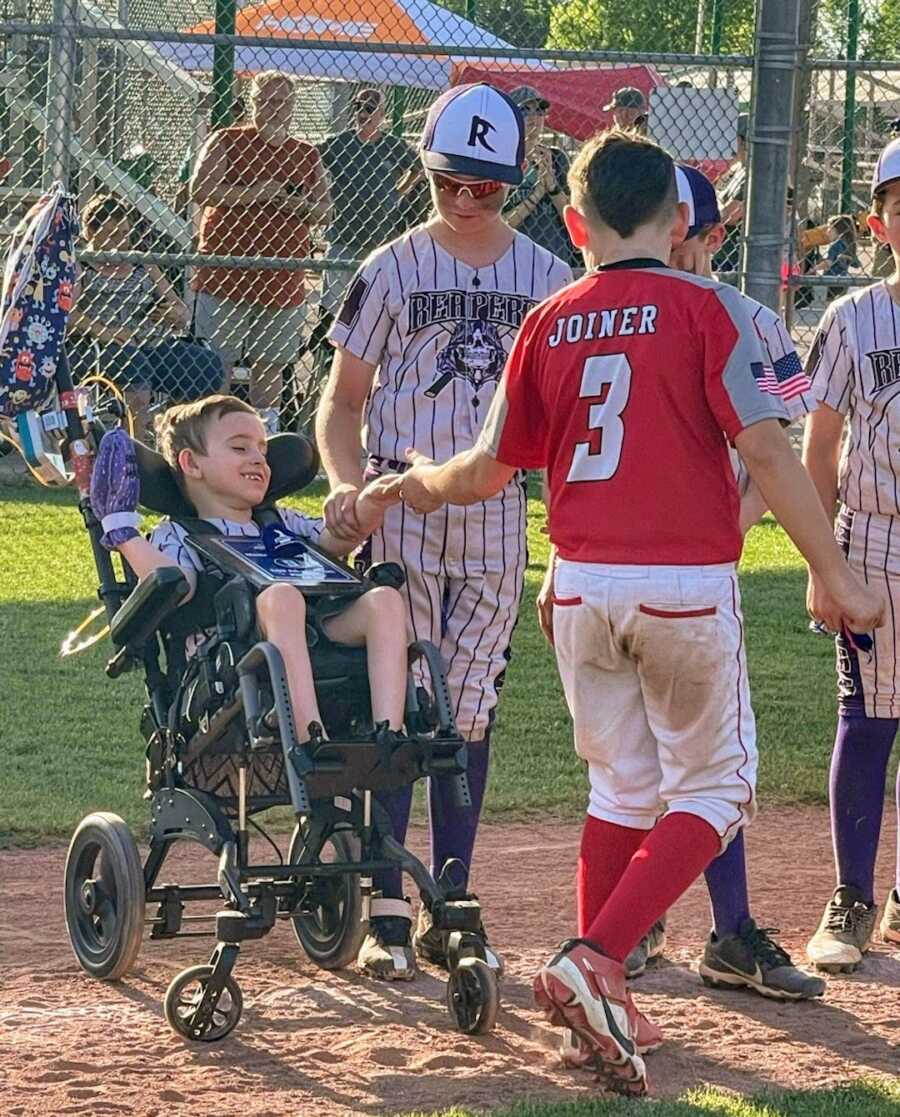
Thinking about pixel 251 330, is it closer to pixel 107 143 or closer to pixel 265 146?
pixel 265 146

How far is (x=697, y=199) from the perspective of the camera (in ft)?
14.0

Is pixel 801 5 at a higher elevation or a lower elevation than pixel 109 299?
higher

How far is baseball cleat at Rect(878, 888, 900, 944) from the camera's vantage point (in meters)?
4.73

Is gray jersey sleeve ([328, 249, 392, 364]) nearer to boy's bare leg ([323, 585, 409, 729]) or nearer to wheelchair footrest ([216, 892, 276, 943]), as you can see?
boy's bare leg ([323, 585, 409, 729])

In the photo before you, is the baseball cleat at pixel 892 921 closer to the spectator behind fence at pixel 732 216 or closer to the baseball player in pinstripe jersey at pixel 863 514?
the baseball player in pinstripe jersey at pixel 863 514

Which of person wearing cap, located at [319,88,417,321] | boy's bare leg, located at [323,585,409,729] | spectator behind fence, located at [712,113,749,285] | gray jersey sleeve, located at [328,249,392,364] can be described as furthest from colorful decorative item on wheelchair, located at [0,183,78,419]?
person wearing cap, located at [319,88,417,321]

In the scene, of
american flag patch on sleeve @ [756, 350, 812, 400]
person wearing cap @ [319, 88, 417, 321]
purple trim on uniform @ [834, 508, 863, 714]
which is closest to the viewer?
american flag patch on sleeve @ [756, 350, 812, 400]

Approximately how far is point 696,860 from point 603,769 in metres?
0.28

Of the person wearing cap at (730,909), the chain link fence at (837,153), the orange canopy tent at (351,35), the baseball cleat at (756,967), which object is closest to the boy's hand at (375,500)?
the person wearing cap at (730,909)

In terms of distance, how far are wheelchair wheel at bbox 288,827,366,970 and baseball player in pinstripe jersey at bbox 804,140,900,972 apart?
1.10 metres

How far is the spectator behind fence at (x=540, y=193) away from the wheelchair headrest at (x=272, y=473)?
5.23 m

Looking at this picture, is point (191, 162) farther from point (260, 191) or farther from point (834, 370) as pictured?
point (834, 370)

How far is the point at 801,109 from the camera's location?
7242 mm

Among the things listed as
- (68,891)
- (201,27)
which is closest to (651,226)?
(68,891)
